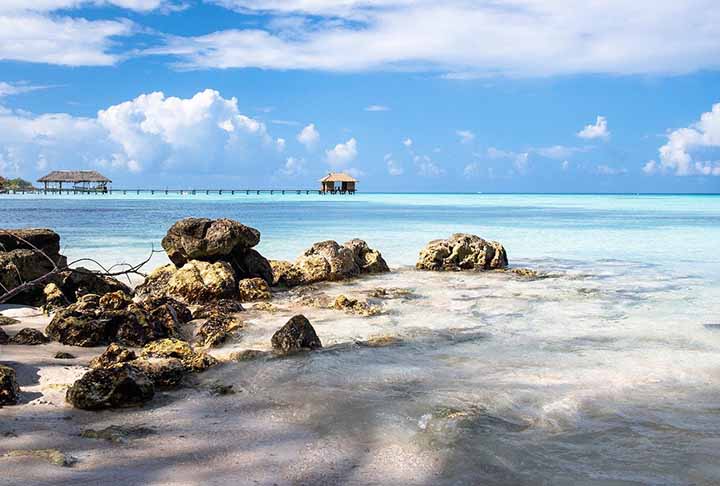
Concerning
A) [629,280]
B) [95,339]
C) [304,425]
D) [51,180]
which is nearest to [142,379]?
[304,425]

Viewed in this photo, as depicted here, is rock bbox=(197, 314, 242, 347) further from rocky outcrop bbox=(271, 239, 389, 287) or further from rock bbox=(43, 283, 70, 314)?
rocky outcrop bbox=(271, 239, 389, 287)

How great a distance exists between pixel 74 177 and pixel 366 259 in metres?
67.6

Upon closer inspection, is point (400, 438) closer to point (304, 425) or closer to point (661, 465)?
point (304, 425)

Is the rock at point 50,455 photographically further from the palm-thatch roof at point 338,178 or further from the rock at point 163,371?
the palm-thatch roof at point 338,178

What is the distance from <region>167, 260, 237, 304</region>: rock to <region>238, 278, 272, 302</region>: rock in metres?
0.14

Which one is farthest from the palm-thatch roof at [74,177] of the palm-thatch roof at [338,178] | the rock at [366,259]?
the rock at [366,259]

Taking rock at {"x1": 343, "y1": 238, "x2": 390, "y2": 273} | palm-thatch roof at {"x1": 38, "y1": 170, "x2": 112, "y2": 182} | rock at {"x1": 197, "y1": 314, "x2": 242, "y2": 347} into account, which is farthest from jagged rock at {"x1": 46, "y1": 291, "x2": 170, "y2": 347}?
palm-thatch roof at {"x1": 38, "y1": 170, "x2": 112, "y2": 182}

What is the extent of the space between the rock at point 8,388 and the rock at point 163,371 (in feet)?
2.70

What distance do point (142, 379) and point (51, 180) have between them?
2919 inches

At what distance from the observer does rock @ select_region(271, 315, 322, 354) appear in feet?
19.6

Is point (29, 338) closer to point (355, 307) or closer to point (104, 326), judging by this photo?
point (104, 326)

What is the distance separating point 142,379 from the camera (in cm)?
451

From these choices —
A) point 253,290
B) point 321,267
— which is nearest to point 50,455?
point 253,290

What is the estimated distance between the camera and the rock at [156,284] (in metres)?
9.03
